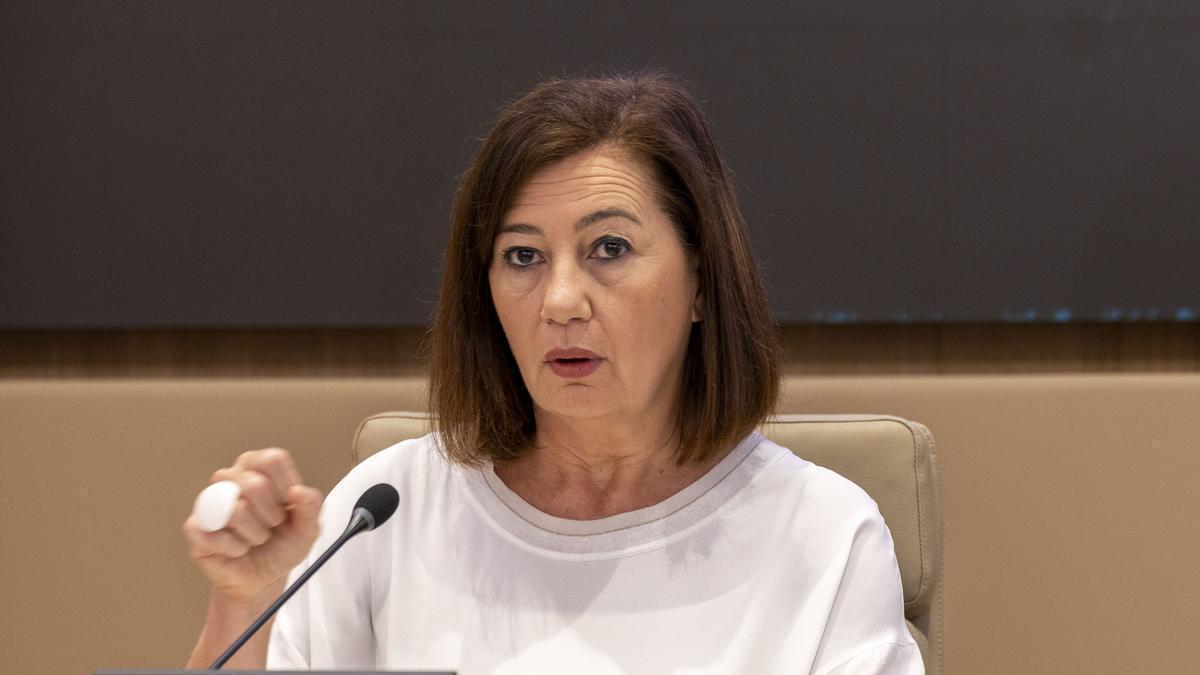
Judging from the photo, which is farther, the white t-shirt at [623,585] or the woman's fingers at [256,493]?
the white t-shirt at [623,585]

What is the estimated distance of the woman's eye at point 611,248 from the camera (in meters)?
1.28

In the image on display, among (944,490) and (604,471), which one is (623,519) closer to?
(604,471)

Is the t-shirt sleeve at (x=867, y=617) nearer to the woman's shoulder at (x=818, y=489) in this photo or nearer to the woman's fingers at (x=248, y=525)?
the woman's shoulder at (x=818, y=489)

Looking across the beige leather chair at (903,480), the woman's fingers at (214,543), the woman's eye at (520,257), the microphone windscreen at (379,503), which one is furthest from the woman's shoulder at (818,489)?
the woman's fingers at (214,543)

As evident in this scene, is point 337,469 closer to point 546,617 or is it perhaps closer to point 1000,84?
point 546,617

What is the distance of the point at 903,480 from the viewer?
4.90 feet

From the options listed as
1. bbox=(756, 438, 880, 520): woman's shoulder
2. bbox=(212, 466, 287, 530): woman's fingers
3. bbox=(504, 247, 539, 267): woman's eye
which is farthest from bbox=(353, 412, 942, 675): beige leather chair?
bbox=(212, 466, 287, 530): woman's fingers

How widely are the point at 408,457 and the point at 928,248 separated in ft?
3.46

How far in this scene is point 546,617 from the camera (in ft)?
4.19

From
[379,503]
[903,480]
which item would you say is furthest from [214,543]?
[903,480]

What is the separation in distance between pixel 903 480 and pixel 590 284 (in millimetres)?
526

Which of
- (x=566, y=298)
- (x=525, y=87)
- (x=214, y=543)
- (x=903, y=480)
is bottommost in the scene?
(x=903, y=480)

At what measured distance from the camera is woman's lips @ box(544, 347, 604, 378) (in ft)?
4.11

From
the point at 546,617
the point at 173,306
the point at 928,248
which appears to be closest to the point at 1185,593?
the point at 928,248
